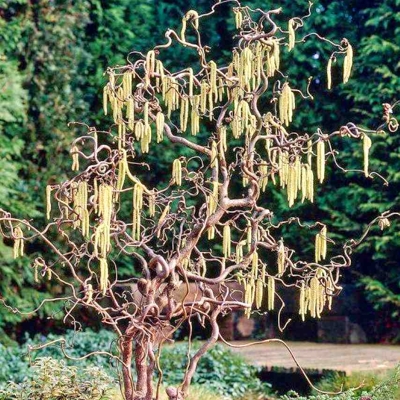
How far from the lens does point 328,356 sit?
8.23 meters

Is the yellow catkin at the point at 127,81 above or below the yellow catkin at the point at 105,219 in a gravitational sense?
above

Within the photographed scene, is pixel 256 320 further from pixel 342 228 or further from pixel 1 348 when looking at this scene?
pixel 1 348

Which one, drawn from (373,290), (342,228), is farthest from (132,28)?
(373,290)

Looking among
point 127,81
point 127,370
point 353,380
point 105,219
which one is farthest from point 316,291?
point 353,380

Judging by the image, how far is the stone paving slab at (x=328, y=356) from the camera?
728cm

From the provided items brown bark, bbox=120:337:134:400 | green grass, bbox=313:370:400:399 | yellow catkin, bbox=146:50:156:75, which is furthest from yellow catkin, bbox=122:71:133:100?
green grass, bbox=313:370:400:399

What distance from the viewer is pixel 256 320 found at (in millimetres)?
10109

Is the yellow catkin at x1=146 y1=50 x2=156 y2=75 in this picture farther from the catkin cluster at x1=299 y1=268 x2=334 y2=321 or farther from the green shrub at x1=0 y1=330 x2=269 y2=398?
the green shrub at x1=0 y1=330 x2=269 y2=398

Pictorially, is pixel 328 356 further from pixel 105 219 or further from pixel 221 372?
pixel 105 219

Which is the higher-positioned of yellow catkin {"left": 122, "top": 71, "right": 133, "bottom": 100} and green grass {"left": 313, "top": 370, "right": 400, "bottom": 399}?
yellow catkin {"left": 122, "top": 71, "right": 133, "bottom": 100}

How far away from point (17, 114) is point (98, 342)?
7.52 feet

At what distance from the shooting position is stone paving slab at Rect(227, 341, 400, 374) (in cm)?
728

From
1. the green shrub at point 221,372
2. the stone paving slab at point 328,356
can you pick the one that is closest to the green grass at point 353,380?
the stone paving slab at point 328,356

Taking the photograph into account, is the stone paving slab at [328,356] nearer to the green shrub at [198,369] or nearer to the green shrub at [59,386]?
the green shrub at [198,369]
